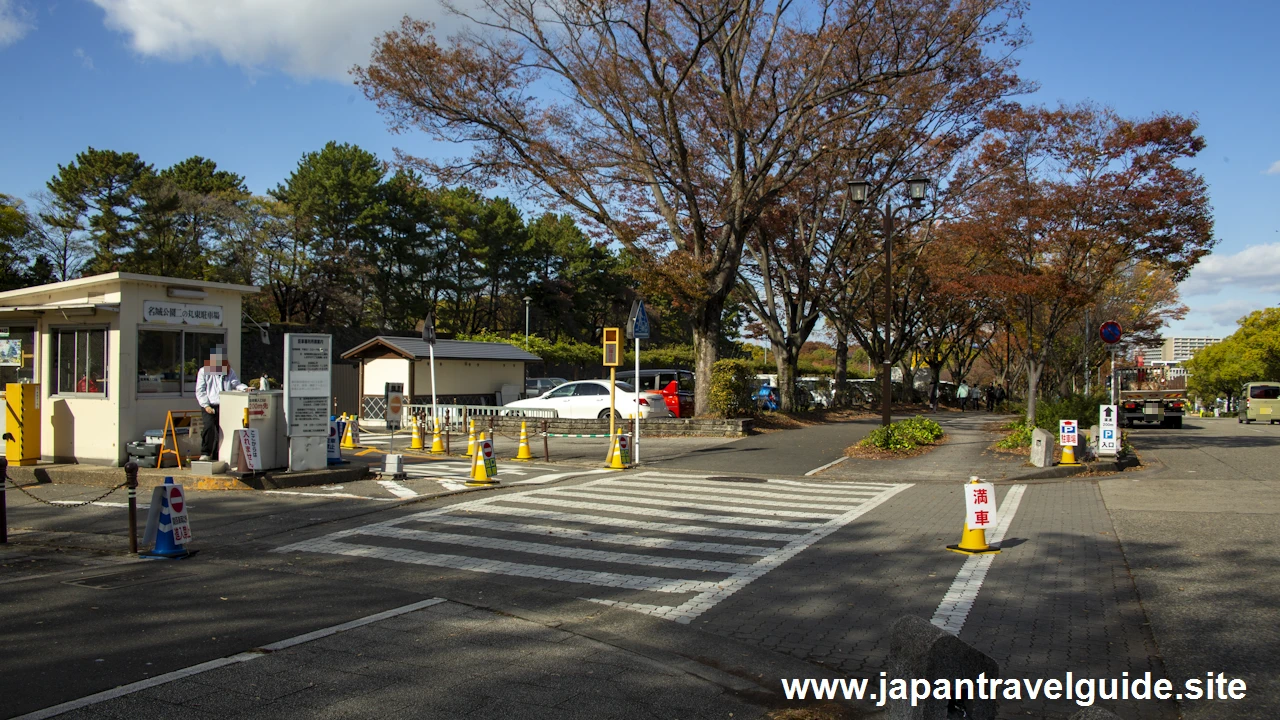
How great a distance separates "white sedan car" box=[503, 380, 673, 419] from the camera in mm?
25703

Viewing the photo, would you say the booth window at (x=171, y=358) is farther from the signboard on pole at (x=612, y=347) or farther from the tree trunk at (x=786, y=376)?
the tree trunk at (x=786, y=376)

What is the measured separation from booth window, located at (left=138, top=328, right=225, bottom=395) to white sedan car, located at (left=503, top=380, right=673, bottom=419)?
1172 cm

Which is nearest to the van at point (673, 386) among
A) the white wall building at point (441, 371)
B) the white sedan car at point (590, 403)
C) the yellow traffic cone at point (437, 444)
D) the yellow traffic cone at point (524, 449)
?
the white sedan car at point (590, 403)

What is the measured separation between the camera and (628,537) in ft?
33.2

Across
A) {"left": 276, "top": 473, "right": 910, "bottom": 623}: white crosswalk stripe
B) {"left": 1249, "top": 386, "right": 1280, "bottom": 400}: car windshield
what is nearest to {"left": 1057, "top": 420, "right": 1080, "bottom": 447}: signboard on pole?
{"left": 276, "top": 473, "right": 910, "bottom": 623}: white crosswalk stripe

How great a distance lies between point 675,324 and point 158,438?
59729 mm

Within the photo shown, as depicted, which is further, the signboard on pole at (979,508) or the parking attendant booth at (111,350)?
the parking attendant booth at (111,350)

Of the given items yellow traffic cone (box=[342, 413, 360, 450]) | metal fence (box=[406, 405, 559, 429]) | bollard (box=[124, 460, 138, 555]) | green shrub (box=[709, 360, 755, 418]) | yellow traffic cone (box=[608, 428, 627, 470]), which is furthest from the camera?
green shrub (box=[709, 360, 755, 418])

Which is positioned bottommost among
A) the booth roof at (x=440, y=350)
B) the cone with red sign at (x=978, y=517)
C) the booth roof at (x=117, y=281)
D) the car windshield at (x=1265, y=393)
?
the cone with red sign at (x=978, y=517)

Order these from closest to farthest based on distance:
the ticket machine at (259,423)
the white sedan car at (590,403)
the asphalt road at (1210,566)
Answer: the asphalt road at (1210,566), the ticket machine at (259,423), the white sedan car at (590,403)

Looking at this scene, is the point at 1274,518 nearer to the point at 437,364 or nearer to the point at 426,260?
the point at 437,364

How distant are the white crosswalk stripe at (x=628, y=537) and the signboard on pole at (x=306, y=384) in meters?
3.09

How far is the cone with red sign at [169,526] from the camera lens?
29.2ft

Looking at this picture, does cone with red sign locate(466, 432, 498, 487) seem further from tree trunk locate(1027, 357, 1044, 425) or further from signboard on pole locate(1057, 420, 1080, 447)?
tree trunk locate(1027, 357, 1044, 425)
